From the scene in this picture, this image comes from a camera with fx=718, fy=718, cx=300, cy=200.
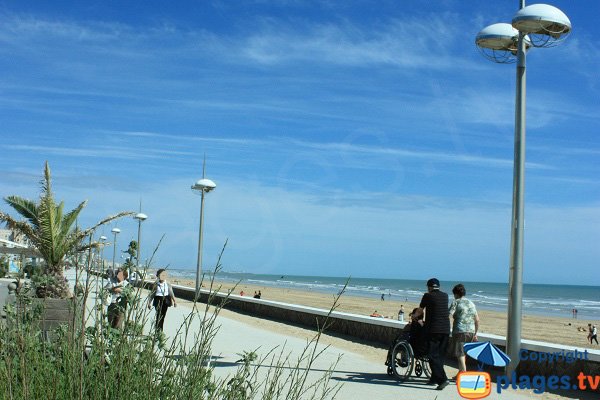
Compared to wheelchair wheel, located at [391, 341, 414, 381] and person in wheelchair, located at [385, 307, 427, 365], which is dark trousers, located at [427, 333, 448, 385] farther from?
wheelchair wheel, located at [391, 341, 414, 381]

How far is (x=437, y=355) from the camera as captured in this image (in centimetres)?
1023

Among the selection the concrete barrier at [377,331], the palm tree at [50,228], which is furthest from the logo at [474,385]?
the palm tree at [50,228]

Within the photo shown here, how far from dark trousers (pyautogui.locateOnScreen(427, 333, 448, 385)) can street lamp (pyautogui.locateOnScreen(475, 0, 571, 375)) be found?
912 millimetres

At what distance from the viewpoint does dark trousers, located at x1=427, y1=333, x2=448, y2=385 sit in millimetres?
10109

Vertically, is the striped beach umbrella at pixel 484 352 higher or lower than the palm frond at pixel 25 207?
lower

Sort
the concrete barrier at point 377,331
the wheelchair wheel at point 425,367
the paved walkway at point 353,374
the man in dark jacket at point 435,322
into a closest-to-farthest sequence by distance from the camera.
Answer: the paved walkway at point 353,374 → the concrete barrier at point 377,331 → the man in dark jacket at point 435,322 → the wheelchair wheel at point 425,367

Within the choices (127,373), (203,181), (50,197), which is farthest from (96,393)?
(203,181)

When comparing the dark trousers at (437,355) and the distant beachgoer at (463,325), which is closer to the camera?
the dark trousers at (437,355)

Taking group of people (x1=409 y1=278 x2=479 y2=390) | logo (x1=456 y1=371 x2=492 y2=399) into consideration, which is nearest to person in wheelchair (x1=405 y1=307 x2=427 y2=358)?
group of people (x1=409 y1=278 x2=479 y2=390)

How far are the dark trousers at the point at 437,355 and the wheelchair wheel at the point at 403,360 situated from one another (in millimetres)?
327

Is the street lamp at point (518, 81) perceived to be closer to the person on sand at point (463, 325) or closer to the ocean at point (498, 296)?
the person on sand at point (463, 325)

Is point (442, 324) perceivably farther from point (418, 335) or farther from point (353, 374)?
point (353, 374)

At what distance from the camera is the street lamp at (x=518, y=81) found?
995cm

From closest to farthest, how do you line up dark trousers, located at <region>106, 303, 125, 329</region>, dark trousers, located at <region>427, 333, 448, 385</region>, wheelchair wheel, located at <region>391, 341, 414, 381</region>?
dark trousers, located at <region>106, 303, 125, 329</region> → dark trousers, located at <region>427, 333, 448, 385</region> → wheelchair wheel, located at <region>391, 341, 414, 381</region>
